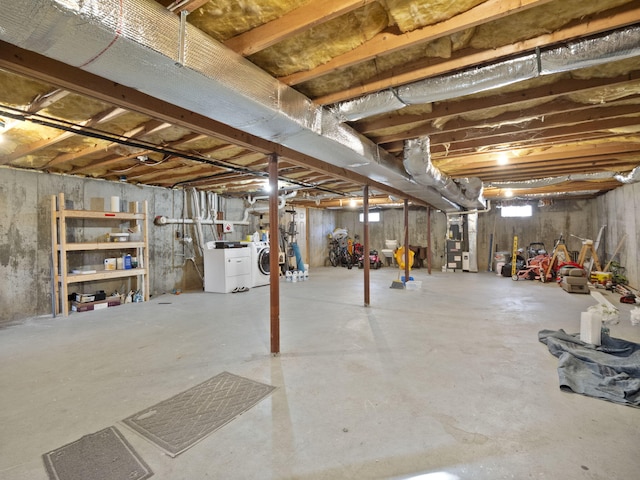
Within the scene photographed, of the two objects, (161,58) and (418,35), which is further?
(418,35)

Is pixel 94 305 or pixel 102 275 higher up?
pixel 102 275

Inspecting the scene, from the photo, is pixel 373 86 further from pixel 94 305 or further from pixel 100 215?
pixel 94 305

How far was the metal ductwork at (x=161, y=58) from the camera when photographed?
43.9 inches

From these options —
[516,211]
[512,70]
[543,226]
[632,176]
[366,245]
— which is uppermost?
[512,70]

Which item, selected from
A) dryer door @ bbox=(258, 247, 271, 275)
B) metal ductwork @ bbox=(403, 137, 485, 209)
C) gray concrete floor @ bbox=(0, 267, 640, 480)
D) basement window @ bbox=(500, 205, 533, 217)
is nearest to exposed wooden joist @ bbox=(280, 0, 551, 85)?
metal ductwork @ bbox=(403, 137, 485, 209)

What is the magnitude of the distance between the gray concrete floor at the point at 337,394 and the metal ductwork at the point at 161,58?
1.97 meters

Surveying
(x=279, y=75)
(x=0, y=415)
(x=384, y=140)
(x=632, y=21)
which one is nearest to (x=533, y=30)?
(x=632, y=21)

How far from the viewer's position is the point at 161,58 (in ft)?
4.49

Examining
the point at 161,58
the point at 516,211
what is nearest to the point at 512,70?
the point at 161,58

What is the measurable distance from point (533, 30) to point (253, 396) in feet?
9.71

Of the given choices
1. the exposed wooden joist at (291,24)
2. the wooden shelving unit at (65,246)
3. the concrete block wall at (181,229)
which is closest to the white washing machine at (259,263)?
the concrete block wall at (181,229)

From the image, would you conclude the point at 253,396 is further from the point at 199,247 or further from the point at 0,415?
the point at 199,247

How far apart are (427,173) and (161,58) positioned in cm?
334

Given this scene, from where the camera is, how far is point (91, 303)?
191 inches
